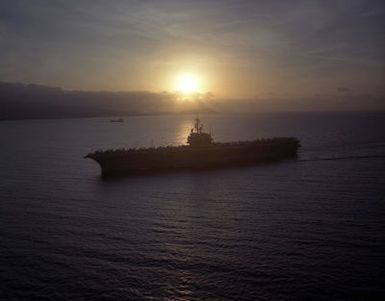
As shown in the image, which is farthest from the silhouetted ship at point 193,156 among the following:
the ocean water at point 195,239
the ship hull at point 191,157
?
the ocean water at point 195,239

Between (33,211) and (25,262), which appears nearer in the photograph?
(25,262)

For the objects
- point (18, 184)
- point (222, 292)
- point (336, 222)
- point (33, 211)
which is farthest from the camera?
point (18, 184)

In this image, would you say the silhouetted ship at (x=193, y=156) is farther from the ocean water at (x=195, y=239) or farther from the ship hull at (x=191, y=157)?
the ocean water at (x=195, y=239)

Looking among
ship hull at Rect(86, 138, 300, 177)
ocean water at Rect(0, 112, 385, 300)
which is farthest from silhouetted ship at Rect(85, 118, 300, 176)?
ocean water at Rect(0, 112, 385, 300)

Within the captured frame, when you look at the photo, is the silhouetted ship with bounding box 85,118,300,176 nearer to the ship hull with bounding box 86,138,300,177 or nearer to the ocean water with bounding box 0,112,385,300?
the ship hull with bounding box 86,138,300,177

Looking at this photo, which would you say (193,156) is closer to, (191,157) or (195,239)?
(191,157)

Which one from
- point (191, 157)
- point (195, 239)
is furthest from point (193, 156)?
point (195, 239)

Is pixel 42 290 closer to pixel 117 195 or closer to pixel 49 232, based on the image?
pixel 49 232

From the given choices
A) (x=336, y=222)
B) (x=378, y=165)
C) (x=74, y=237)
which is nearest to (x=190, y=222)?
(x=74, y=237)
